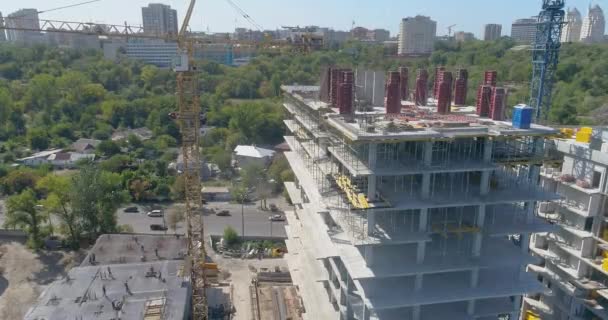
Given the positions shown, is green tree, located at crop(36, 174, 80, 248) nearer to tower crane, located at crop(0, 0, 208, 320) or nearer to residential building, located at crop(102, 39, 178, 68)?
tower crane, located at crop(0, 0, 208, 320)

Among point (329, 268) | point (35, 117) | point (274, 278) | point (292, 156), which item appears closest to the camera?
point (329, 268)

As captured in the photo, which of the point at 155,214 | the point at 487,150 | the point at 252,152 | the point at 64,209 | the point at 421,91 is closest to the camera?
the point at 487,150

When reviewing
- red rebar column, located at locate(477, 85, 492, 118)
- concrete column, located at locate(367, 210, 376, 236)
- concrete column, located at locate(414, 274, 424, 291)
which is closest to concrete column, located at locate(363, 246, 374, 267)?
concrete column, located at locate(367, 210, 376, 236)

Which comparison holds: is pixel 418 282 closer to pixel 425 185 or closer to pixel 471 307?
pixel 471 307

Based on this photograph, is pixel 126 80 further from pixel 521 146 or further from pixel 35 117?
pixel 521 146

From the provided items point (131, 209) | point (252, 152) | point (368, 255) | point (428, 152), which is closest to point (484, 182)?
point (428, 152)

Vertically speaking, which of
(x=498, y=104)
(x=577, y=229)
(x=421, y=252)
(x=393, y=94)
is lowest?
(x=577, y=229)

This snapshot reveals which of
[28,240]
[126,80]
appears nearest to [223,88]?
[126,80]
